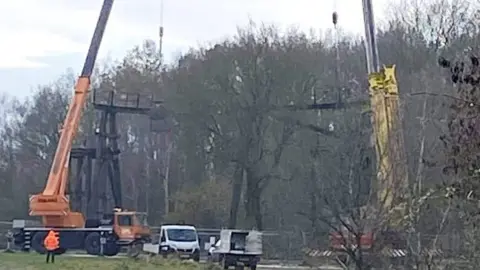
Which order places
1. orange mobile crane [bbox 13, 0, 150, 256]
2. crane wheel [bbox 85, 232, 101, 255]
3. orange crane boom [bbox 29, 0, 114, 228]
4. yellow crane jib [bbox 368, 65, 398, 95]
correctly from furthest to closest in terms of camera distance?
crane wheel [bbox 85, 232, 101, 255] → orange mobile crane [bbox 13, 0, 150, 256] → orange crane boom [bbox 29, 0, 114, 228] → yellow crane jib [bbox 368, 65, 398, 95]

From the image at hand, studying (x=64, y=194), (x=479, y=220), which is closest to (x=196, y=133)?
(x=64, y=194)

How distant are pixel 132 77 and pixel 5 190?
1110 centimetres

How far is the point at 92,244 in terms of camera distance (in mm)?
50312

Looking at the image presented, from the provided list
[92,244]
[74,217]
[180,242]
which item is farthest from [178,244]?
[74,217]

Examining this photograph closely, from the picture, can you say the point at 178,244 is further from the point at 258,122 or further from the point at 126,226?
the point at 258,122

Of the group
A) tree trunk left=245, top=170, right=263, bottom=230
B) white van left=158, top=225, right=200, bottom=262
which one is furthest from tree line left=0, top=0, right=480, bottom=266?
white van left=158, top=225, right=200, bottom=262

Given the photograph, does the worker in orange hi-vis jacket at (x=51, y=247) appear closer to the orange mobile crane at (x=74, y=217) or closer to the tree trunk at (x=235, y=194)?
the orange mobile crane at (x=74, y=217)

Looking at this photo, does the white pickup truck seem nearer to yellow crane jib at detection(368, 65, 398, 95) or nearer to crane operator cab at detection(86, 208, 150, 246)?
crane operator cab at detection(86, 208, 150, 246)

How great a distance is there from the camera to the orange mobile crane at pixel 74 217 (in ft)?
146

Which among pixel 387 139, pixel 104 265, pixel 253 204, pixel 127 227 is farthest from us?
pixel 253 204

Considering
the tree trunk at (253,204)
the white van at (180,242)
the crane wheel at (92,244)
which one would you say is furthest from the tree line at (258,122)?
the crane wheel at (92,244)

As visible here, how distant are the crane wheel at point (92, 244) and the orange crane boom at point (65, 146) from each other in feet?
10.0

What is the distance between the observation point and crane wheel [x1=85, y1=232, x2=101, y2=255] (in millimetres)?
50312

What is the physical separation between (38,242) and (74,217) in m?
2.66
